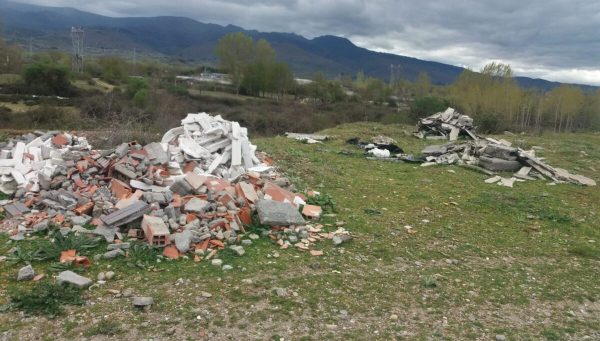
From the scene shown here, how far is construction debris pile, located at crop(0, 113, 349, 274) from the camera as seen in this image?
18.7ft

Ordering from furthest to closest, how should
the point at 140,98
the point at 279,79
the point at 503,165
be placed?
1. the point at 279,79
2. the point at 140,98
3. the point at 503,165

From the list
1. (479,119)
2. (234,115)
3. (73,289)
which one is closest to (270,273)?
(73,289)

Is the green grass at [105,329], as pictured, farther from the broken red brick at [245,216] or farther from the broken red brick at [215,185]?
the broken red brick at [215,185]

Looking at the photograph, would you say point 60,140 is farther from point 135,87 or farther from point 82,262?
point 135,87

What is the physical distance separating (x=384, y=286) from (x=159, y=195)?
3.50 m

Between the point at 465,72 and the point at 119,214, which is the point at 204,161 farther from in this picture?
the point at 465,72

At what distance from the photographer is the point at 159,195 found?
637 cm

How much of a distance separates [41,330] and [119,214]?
2.27 meters

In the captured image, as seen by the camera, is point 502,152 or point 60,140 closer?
point 60,140

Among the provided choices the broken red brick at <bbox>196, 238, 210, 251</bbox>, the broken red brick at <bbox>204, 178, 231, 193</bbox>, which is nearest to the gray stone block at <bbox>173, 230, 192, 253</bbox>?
the broken red brick at <bbox>196, 238, 210, 251</bbox>

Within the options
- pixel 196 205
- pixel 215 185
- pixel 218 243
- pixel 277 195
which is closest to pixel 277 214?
pixel 277 195

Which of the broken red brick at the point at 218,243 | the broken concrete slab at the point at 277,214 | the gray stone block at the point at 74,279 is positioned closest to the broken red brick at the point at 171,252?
the broken red brick at the point at 218,243

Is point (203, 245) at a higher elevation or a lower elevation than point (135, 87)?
lower

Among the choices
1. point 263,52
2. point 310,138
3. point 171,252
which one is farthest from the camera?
point 263,52
